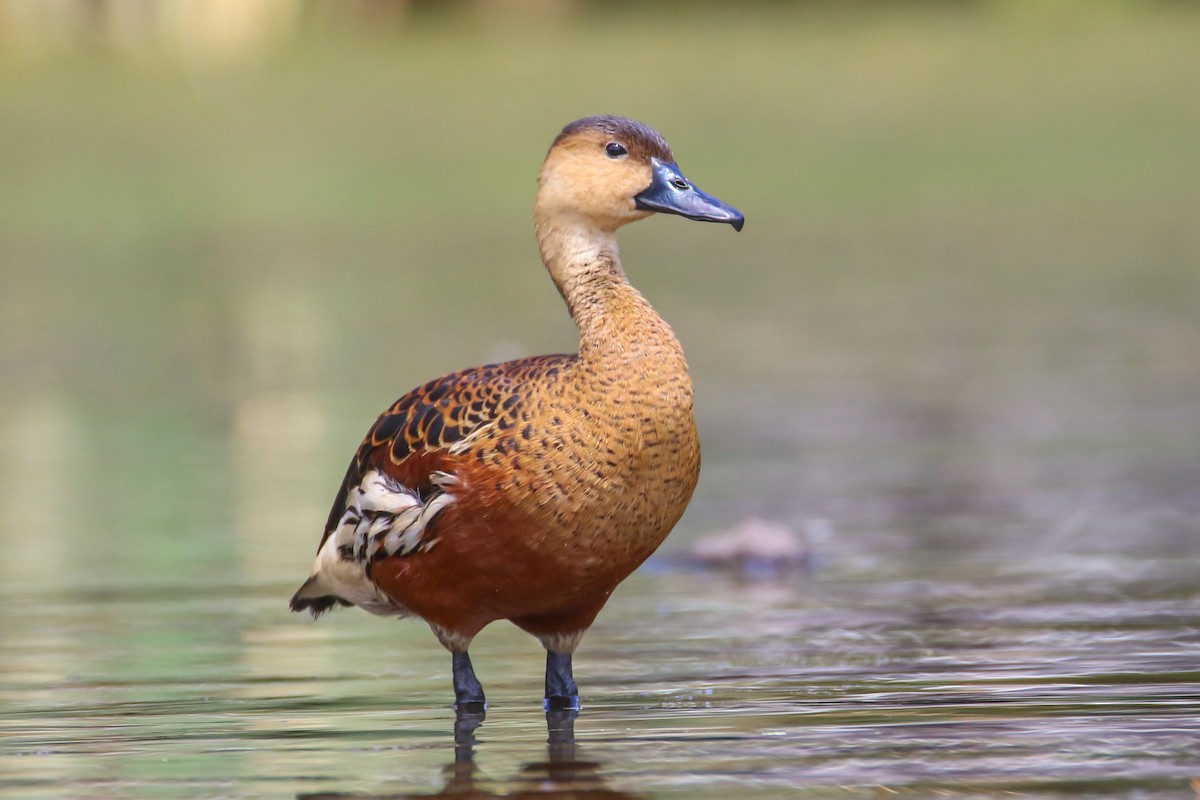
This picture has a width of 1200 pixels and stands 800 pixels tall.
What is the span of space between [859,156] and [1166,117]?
353cm

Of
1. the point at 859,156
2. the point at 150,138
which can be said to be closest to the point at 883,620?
the point at 859,156

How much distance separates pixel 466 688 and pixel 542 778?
0.84 m

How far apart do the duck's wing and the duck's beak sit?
17.1 inches

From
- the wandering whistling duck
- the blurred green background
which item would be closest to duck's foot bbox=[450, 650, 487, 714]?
the wandering whistling duck

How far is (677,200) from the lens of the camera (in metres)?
5.89

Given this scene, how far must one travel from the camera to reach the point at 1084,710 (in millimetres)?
5312

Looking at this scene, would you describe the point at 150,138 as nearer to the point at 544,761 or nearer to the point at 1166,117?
the point at 1166,117

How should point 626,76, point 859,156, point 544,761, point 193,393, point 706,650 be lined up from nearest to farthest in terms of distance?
point 544,761, point 706,650, point 193,393, point 859,156, point 626,76

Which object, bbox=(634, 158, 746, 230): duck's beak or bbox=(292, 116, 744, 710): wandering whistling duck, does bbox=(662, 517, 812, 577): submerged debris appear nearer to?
bbox=(292, 116, 744, 710): wandering whistling duck

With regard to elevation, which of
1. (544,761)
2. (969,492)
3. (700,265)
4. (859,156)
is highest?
(859,156)

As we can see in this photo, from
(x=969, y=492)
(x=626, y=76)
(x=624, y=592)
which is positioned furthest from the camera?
(x=626, y=76)

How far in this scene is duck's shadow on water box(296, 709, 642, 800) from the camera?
4.76 m

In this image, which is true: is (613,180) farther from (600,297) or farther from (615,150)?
(600,297)

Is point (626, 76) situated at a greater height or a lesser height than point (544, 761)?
greater
